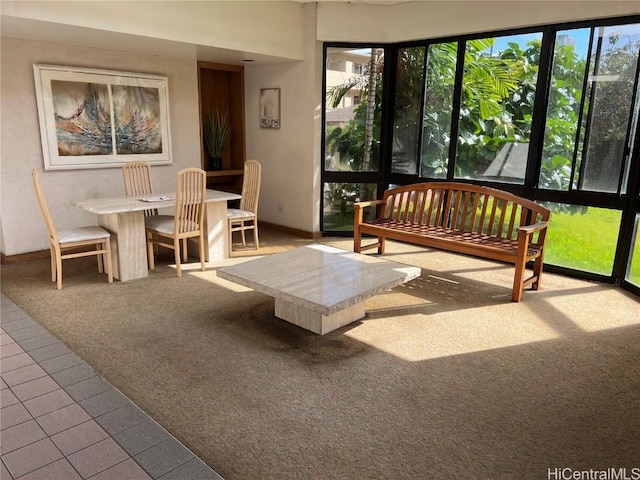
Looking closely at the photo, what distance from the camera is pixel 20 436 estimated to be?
7.20 feet

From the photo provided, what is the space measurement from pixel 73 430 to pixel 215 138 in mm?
4913

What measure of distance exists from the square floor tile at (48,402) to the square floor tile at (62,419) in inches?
1.6

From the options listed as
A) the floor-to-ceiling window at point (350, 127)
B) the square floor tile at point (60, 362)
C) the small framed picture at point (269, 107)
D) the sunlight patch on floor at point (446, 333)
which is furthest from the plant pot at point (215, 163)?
the square floor tile at point (60, 362)

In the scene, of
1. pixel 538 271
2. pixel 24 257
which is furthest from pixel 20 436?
pixel 538 271

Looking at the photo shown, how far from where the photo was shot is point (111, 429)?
2.25m

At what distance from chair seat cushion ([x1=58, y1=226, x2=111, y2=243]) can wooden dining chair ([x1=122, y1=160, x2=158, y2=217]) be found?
31.3 inches

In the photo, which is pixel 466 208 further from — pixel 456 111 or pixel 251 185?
pixel 251 185

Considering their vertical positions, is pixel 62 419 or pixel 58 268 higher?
pixel 58 268

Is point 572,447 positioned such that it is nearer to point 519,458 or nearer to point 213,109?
point 519,458

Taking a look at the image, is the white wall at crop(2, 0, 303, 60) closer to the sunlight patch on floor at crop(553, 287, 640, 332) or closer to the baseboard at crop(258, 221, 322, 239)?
the baseboard at crop(258, 221, 322, 239)

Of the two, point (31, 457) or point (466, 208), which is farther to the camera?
point (466, 208)

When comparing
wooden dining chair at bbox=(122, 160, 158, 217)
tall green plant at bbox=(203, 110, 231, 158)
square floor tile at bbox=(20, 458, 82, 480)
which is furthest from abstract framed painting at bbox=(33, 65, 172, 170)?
square floor tile at bbox=(20, 458, 82, 480)

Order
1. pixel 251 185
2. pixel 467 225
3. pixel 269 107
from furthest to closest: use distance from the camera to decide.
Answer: pixel 269 107 → pixel 251 185 → pixel 467 225

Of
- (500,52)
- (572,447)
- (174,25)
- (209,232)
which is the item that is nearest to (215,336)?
(209,232)
